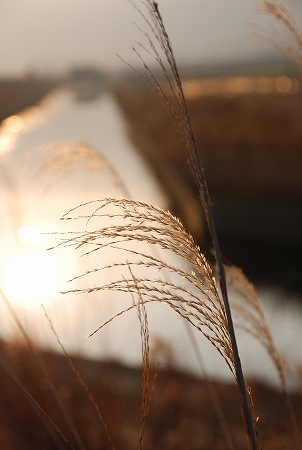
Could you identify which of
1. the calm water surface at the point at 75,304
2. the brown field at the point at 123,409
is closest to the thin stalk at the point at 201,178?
the calm water surface at the point at 75,304

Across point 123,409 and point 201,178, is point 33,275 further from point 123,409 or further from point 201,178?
point 201,178

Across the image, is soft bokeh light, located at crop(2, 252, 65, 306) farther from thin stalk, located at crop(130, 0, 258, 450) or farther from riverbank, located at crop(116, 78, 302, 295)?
thin stalk, located at crop(130, 0, 258, 450)

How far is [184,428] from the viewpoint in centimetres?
260

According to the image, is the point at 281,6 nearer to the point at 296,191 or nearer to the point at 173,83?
the point at 173,83

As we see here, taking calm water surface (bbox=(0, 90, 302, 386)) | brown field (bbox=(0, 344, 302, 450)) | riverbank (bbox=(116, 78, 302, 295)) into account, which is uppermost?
riverbank (bbox=(116, 78, 302, 295))

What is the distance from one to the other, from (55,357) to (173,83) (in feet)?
7.23

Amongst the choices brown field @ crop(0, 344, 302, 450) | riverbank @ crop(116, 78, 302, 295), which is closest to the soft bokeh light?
brown field @ crop(0, 344, 302, 450)

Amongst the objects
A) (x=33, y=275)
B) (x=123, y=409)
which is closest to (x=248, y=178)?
(x=33, y=275)

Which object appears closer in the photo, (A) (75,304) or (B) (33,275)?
(A) (75,304)

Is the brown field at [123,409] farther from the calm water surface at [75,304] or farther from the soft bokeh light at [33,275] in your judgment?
the soft bokeh light at [33,275]

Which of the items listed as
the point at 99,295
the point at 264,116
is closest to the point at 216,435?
the point at 99,295

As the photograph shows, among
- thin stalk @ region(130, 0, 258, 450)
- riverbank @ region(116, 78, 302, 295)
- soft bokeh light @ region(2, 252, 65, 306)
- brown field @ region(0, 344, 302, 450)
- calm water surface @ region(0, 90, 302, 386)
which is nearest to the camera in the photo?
thin stalk @ region(130, 0, 258, 450)

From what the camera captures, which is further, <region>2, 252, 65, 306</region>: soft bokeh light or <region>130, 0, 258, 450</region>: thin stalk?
<region>2, 252, 65, 306</region>: soft bokeh light

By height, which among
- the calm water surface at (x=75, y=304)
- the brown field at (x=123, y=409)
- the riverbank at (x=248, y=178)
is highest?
the riverbank at (x=248, y=178)
